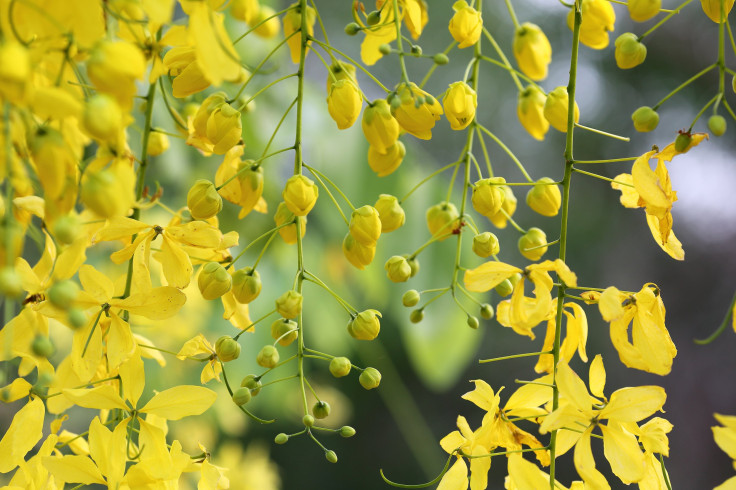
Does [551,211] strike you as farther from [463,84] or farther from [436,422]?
[436,422]

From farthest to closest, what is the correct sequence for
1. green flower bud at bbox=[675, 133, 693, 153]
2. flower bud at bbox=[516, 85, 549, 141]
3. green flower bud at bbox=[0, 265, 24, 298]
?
flower bud at bbox=[516, 85, 549, 141]
green flower bud at bbox=[675, 133, 693, 153]
green flower bud at bbox=[0, 265, 24, 298]

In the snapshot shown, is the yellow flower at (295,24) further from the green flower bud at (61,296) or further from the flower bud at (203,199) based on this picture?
the green flower bud at (61,296)

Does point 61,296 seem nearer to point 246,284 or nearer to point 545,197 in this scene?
point 246,284

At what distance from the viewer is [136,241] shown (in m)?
0.36

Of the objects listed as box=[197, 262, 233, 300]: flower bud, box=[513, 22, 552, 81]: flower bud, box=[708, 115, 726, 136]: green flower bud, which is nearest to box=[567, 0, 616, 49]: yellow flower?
box=[513, 22, 552, 81]: flower bud

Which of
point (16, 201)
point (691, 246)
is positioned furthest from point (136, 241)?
point (691, 246)

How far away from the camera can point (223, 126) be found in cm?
36

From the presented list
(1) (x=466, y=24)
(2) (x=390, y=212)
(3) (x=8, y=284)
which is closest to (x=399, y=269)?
(2) (x=390, y=212)

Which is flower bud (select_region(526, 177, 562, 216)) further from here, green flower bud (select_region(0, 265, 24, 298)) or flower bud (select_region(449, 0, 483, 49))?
green flower bud (select_region(0, 265, 24, 298))

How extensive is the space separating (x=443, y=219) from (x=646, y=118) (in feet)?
0.46

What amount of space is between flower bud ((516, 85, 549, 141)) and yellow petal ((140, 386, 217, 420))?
0.24 m

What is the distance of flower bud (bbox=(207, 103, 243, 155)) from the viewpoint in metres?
0.36

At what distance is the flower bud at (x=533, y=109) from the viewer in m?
0.43

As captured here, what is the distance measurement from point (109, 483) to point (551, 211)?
0.27m
